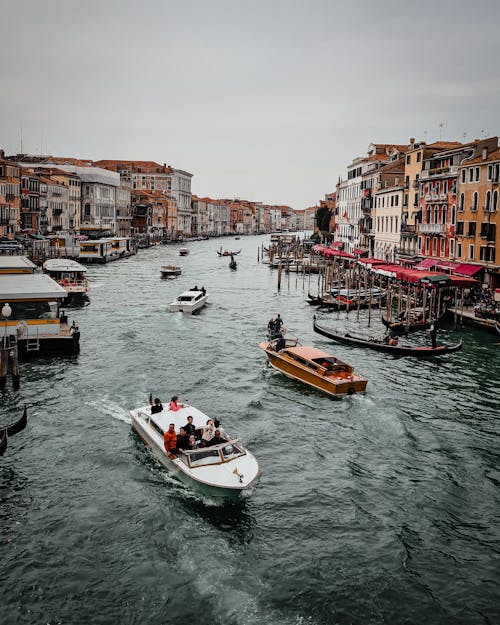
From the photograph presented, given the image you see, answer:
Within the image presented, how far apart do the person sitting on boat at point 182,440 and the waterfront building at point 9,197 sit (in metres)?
54.8

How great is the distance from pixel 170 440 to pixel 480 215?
30143mm

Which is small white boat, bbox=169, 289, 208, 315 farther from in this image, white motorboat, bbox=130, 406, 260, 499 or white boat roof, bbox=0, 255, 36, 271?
white motorboat, bbox=130, 406, 260, 499

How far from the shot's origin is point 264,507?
1376cm

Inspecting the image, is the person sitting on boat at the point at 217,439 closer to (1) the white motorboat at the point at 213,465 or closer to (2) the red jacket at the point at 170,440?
(1) the white motorboat at the point at 213,465

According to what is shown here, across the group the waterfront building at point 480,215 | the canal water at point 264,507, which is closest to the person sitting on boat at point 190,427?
the canal water at point 264,507

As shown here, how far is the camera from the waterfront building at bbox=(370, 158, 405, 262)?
56.5 metres

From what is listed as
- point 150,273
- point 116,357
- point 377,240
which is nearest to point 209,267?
point 150,273

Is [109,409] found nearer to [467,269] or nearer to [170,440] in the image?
[170,440]

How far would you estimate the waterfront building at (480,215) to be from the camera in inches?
1465

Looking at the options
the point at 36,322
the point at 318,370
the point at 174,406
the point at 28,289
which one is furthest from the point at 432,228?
the point at 174,406

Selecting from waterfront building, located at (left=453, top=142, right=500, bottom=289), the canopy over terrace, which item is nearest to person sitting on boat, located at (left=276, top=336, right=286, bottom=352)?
waterfront building, located at (left=453, top=142, right=500, bottom=289)

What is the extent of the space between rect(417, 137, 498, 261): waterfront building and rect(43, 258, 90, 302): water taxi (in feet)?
80.5

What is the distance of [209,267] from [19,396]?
5933cm

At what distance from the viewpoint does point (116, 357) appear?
2664 centimetres
